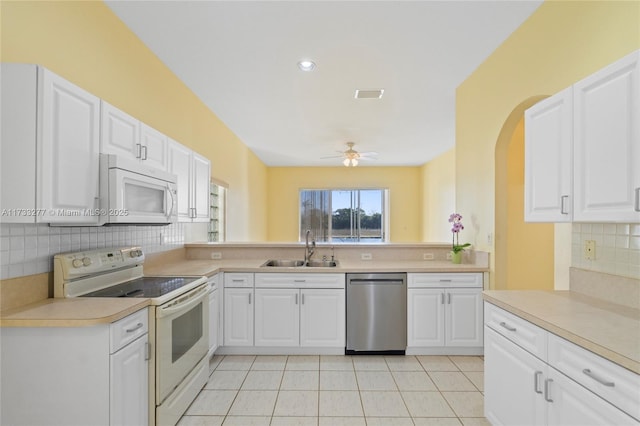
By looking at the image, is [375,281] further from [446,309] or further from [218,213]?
[218,213]

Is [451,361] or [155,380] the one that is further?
[451,361]

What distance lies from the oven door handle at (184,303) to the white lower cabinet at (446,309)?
185 centimetres

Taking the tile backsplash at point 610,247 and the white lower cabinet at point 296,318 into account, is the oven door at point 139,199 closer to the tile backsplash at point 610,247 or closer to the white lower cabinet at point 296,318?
the white lower cabinet at point 296,318

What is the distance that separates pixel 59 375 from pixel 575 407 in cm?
225

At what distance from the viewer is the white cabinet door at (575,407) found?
1.11 meters

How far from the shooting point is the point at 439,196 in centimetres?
734

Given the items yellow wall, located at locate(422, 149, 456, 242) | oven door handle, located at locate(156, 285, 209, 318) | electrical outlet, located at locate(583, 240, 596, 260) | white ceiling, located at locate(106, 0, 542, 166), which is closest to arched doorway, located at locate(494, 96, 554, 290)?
white ceiling, located at locate(106, 0, 542, 166)

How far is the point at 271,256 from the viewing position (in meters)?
3.67

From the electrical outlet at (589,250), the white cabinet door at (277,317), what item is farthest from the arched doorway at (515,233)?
the white cabinet door at (277,317)

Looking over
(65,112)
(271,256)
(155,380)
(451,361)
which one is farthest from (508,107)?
(155,380)

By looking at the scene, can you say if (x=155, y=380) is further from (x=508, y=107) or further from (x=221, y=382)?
(x=508, y=107)

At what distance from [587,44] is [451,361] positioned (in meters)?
2.63

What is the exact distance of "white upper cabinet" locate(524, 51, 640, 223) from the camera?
129cm

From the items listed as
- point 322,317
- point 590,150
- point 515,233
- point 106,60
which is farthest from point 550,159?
point 106,60
